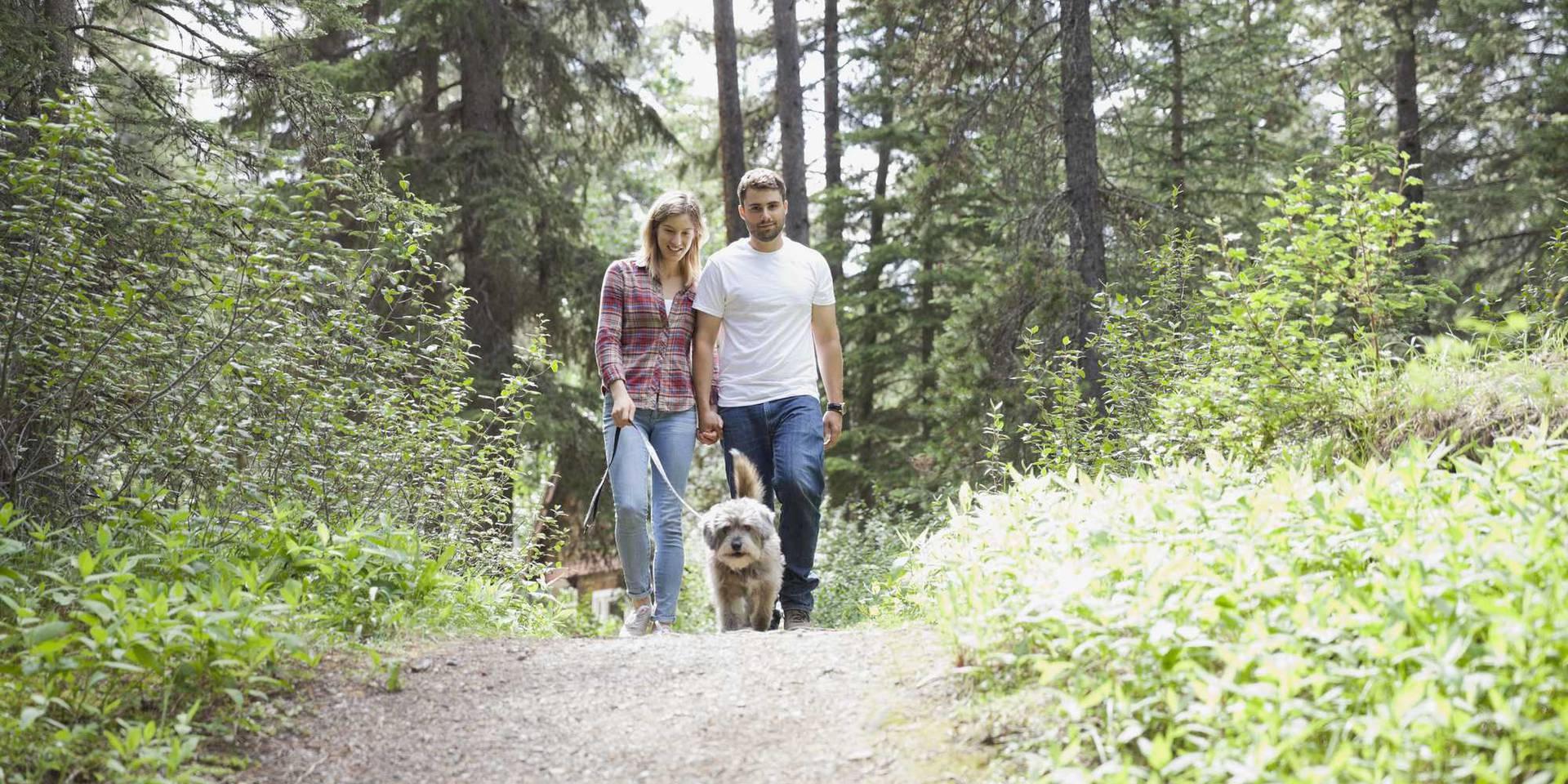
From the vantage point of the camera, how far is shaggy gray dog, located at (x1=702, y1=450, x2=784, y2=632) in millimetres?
5914

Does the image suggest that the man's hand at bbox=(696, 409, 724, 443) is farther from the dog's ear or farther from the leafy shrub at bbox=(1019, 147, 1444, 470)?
the leafy shrub at bbox=(1019, 147, 1444, 470)

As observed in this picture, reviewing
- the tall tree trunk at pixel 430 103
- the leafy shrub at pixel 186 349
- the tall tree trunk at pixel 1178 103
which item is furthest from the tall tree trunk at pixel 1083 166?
the tall tree trunk at pixel 430 103

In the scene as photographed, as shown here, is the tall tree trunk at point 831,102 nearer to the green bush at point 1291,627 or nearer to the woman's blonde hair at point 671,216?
the woman's blonde hair at point 671,216

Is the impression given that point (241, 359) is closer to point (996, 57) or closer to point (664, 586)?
point (664, 586)

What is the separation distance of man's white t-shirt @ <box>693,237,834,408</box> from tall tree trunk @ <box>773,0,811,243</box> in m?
8.76

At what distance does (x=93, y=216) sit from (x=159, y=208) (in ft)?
0.91

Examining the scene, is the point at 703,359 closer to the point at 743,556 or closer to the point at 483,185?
the point at 743,556

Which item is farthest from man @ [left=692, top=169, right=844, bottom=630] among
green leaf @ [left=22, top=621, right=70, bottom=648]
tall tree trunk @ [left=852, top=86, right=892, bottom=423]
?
tall tree trunk @ [left=852, top=86, right=892, bottom=423]

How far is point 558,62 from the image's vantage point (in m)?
14.3

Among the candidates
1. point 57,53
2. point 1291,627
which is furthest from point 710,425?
point 57,53

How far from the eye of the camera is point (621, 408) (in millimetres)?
5699

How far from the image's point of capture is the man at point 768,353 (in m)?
5.89

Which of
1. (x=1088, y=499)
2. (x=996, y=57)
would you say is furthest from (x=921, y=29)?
(x=1088, y=499)

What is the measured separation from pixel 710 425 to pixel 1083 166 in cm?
576
